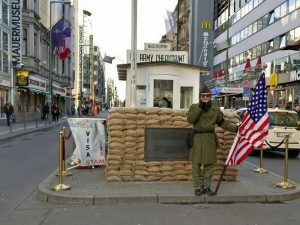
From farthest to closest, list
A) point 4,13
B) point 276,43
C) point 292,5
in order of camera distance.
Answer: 1. point 276,43
2. point 292,5
3. point 4,13

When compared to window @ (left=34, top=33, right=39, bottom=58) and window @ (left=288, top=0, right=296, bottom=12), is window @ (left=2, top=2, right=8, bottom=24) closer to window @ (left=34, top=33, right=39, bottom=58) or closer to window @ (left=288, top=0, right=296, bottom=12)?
window @ (left=34, top=33, right=39, bottom=58)

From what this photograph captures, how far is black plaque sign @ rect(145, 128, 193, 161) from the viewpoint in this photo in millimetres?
8750

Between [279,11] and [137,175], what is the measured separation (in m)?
33.9

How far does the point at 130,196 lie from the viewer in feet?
24.2

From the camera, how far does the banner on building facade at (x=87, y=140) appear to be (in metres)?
10.2

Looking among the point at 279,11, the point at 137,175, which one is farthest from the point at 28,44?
the point at 137,175

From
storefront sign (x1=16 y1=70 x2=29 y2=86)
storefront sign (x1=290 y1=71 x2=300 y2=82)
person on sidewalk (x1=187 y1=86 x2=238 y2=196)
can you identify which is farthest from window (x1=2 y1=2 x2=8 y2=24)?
person on sidewalk (x1=187 y1=86 x2=238 y2=196)

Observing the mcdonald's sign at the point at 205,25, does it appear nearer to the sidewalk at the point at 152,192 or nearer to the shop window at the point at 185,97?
the shop window at the point at 185,97

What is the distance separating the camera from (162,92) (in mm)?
11430

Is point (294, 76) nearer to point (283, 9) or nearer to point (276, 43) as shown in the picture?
point (276, 43)

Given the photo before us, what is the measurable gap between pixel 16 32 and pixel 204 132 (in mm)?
32116

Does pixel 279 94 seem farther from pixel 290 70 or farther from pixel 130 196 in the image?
pixel 130 196

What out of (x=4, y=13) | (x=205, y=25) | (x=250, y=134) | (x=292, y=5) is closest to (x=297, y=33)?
(x=292, y=5)

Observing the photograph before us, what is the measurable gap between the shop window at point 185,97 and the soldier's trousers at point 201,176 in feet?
14.1
